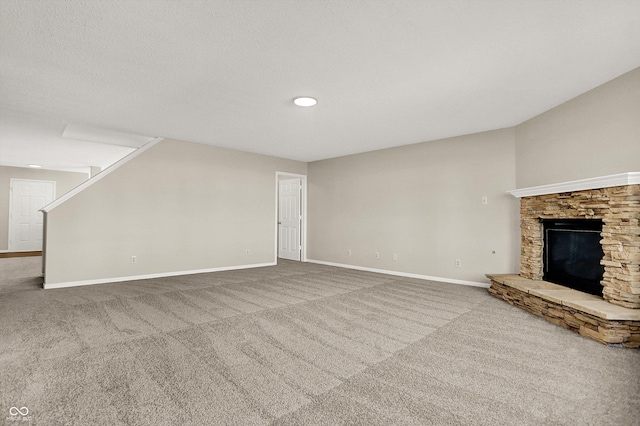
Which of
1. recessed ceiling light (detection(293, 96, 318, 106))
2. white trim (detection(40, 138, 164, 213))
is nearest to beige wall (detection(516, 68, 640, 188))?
recessed ceiling light (detection(293, 96, 318, 106))

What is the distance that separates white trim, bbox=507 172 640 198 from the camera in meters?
2.67

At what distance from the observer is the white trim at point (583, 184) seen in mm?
2672

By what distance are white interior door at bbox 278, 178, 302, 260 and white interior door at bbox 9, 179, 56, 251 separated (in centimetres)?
677

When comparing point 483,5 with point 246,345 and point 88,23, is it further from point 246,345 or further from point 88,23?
point 246,345

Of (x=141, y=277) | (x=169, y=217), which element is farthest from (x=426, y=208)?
(x=141, y=277)

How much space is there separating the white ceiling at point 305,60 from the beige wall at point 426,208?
27.9 inches

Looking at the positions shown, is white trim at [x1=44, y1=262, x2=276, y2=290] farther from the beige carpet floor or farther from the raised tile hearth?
the raised tile hearth

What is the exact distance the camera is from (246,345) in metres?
2.50

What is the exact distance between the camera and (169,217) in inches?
215

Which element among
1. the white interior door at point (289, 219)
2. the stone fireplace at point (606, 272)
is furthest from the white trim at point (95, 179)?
the stone fireplace at point (606, 272)

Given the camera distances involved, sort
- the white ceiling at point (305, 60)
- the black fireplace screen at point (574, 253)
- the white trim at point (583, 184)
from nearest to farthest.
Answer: the white ceiling at point (305, 60) < the white trim at point (583, 184) < the black fireplace screen at point (574, 253)

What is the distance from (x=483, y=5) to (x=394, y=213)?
412 centimetres

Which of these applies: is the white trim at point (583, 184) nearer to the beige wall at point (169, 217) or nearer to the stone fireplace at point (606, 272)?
the stone fireplace at point (606, 272)

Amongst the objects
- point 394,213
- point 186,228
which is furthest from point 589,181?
point 186,228
